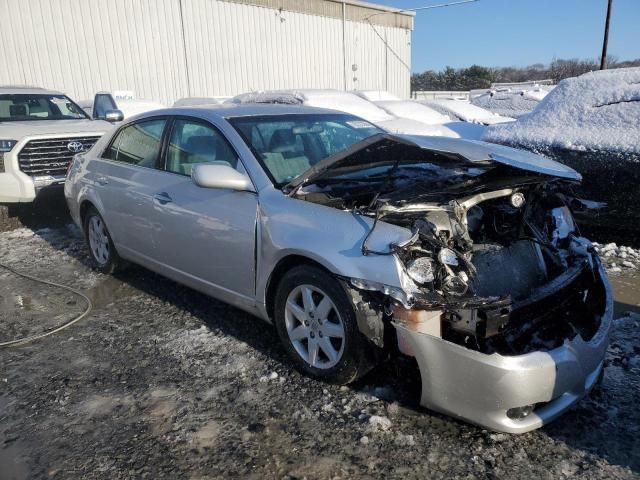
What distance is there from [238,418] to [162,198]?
6.01 ft

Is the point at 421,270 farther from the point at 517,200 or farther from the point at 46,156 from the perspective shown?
the point at 46,156

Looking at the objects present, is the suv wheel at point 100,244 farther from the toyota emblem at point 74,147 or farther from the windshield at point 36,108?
the windshield at point 36,108

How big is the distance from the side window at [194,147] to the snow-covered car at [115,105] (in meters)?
4.77

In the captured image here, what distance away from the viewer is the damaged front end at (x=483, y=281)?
8.13ft

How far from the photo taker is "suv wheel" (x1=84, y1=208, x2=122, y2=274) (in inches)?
200

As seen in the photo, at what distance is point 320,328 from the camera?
308cm

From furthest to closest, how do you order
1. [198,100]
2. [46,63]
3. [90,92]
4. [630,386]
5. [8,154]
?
[90,92], [46,63], [198,100], [8,154], [630,386]

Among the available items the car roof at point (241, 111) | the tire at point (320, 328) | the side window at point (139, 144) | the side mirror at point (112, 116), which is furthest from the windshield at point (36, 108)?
the tire at point (320, 328)

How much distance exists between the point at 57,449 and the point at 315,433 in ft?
4.24

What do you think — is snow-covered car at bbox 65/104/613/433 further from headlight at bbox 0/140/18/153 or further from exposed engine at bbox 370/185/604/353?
headlight at bbox 0/140/18/153

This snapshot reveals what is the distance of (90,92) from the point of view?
15711 mm

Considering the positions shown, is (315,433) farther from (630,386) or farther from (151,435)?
(630,386)

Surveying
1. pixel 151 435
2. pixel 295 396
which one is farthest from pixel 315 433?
pixel 151 435

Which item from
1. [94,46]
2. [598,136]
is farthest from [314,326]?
[94,46]
